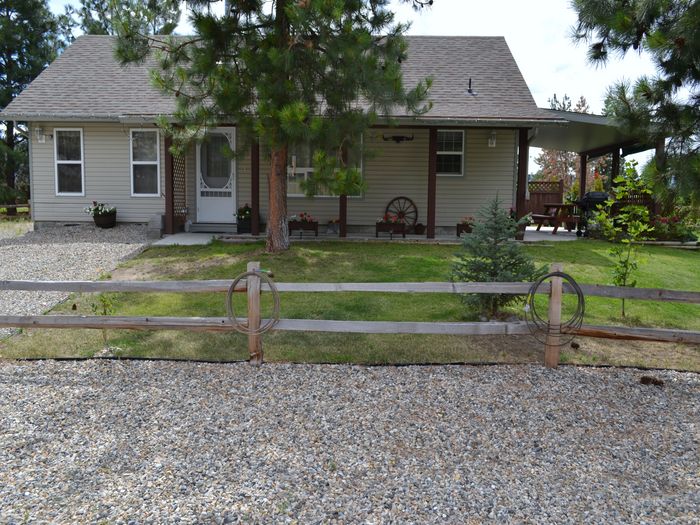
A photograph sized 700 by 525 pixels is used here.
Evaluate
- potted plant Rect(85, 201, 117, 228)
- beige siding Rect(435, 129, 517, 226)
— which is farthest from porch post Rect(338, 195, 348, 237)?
potted plant Rect(85, 201, 117, 228)

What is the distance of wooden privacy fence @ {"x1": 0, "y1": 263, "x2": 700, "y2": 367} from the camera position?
15.8 feet

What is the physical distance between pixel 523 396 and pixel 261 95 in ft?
17.5

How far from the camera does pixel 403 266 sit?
29.5ft

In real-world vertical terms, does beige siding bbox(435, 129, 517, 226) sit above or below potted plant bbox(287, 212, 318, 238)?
above

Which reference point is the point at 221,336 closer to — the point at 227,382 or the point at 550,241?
the point at 227,382

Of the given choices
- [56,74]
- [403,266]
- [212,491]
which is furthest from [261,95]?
[56,74]

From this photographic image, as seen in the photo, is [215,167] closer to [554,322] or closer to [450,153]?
[450,153]

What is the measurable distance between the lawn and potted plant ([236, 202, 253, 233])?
1.56 metres

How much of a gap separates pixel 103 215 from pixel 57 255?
10.4 ft

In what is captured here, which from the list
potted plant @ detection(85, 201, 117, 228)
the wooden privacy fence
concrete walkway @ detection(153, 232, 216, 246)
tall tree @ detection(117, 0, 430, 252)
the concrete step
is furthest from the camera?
the concrete step

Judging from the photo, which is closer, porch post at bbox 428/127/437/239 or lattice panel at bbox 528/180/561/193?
porch post at bbox 428/127/437/239

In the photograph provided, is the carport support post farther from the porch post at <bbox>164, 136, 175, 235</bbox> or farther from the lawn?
the porch post at <bbox>164, 136, 175, 235</bbox>

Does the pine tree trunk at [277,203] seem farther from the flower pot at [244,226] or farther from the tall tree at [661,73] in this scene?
the tall tree at [661,73]

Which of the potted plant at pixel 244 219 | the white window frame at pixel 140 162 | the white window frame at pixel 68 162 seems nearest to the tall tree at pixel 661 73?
the potted plant at pixel 244 219
